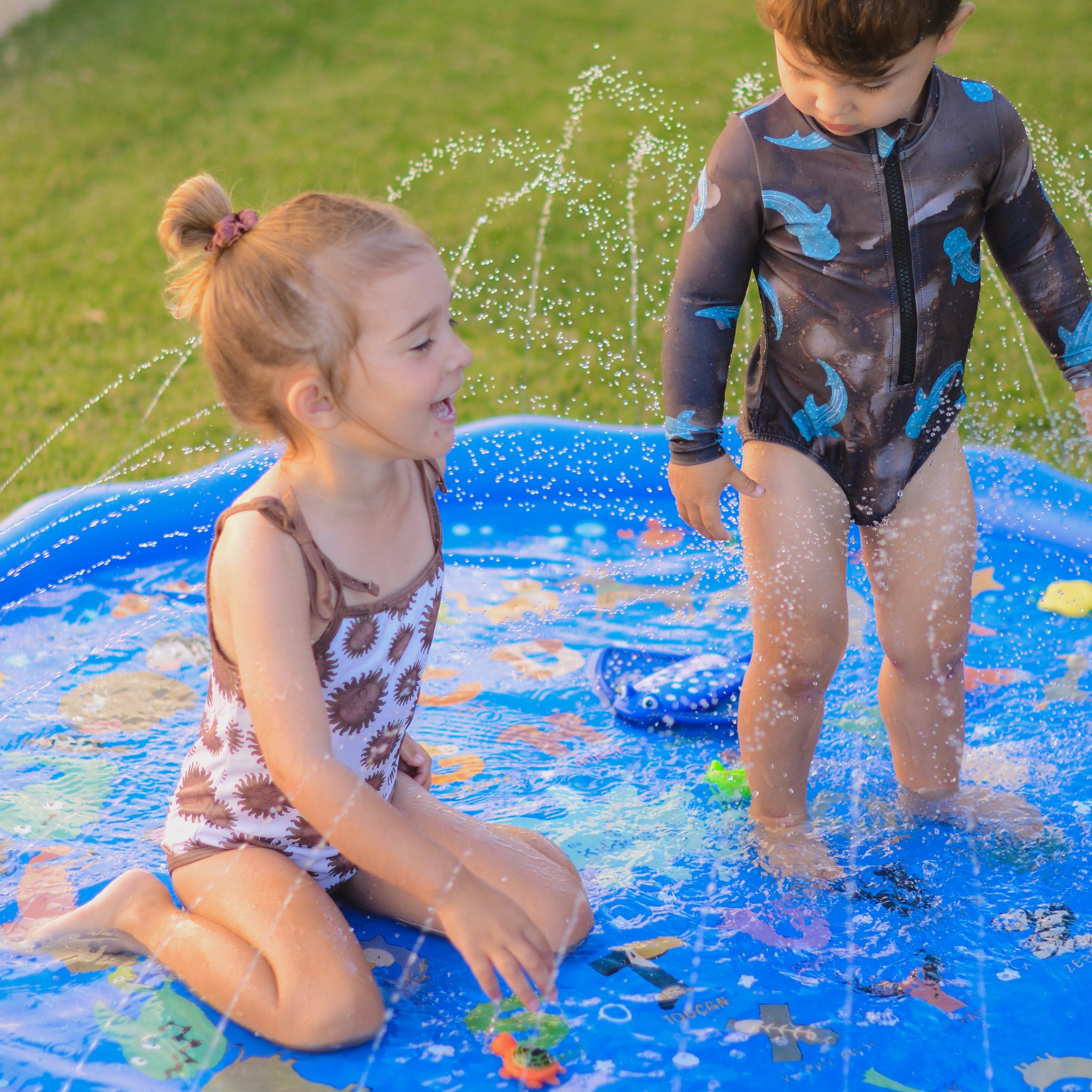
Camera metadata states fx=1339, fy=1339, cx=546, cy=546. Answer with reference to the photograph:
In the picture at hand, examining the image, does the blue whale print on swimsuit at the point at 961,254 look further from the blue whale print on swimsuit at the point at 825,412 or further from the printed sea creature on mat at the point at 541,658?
the printed sea creature on mat at the point at 541,658

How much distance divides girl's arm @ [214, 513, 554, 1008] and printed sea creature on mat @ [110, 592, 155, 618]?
4.82 ft

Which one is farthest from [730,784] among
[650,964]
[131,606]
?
[131,606]

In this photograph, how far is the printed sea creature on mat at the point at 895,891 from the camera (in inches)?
89.0

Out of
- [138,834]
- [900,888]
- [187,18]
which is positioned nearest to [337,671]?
[138,834]

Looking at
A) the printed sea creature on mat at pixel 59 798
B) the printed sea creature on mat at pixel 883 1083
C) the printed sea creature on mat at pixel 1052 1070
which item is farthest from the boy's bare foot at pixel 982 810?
the printed sea creature on mat at pixel 59 798

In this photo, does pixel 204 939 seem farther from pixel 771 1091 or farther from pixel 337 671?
pixel 771 1091

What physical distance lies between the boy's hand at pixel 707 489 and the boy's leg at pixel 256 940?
88 centimetres

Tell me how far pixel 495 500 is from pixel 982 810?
1.82 metres

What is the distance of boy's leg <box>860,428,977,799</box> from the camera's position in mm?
2287

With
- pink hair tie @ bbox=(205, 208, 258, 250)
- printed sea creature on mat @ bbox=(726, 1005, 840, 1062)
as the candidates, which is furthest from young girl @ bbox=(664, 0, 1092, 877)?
pink hair tie @ bbox=(205, 208, 258, 250)

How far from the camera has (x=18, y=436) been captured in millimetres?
4391

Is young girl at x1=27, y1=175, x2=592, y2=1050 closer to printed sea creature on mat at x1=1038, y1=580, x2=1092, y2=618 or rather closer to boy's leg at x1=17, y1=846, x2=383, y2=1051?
boy's leg at x1=17, y1=846, x2=383, y2=1051

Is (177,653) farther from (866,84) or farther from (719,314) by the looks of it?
(866,84)

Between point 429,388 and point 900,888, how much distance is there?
118 centimetres
